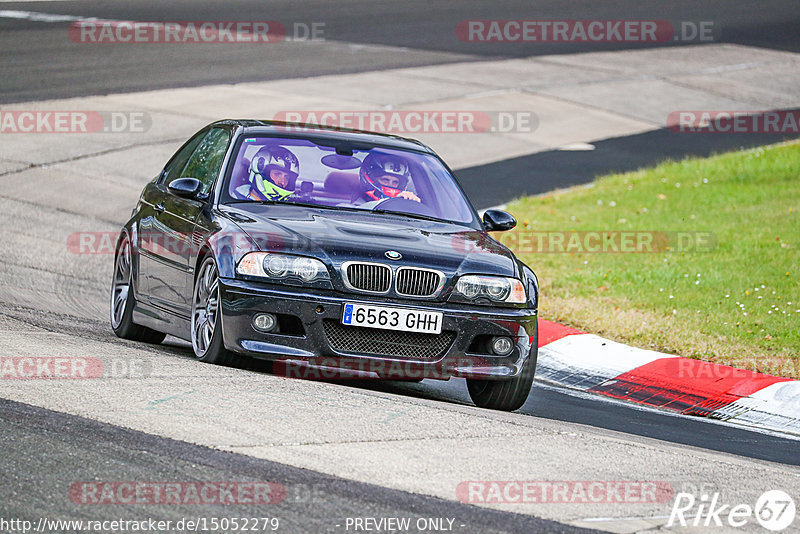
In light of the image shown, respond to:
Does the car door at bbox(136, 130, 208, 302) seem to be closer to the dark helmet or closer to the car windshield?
the car windshield

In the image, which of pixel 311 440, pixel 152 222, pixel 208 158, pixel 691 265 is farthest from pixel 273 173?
pixel 691 265

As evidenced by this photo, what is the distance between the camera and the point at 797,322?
10.9m

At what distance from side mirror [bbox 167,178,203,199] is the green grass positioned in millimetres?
3884

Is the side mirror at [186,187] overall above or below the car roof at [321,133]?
below

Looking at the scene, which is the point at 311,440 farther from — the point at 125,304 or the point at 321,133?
the point at 125,304

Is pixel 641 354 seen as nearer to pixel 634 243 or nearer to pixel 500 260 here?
pixel 500 260

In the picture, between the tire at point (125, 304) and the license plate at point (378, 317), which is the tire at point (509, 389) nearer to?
the license plate at point (378, 317)

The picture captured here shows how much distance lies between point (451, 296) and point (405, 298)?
10.7 inches

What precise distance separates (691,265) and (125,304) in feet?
19.9

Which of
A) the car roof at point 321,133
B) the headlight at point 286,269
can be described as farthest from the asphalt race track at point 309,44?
the headlight at point 286,269

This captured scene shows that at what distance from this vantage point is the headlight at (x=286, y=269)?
7.41 m

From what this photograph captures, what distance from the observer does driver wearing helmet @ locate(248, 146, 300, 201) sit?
8422 millimetres

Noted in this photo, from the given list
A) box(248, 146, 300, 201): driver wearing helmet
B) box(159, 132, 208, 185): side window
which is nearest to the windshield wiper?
box(248, 146, 300, 201): driver wearing helmet

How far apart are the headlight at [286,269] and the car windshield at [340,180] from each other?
0.95 m
